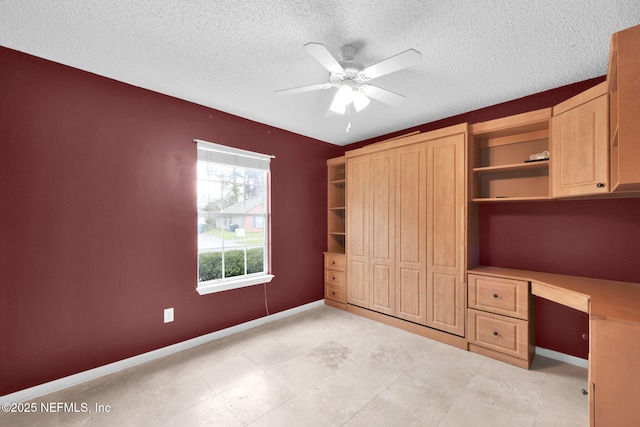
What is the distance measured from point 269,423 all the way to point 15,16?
3.10m

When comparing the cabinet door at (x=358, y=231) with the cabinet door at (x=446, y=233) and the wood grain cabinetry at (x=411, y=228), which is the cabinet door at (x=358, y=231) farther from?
the cabinet door at (x=446, y=233)

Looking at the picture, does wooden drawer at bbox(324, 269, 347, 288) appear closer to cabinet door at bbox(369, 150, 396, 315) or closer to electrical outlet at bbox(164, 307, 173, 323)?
cabinet door at bbox(369, 150, 396, 315)

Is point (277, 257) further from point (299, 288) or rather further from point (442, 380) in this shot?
point (442, 380)

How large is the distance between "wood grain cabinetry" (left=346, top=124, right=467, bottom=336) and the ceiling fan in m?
1.17

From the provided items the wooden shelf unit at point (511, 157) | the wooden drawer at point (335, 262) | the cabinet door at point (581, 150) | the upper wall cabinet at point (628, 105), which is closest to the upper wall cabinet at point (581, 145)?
the cabinet door at point (581, 150)

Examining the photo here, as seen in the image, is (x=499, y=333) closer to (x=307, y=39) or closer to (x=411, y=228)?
(x=411, y=228)

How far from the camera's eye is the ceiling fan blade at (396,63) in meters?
1.54

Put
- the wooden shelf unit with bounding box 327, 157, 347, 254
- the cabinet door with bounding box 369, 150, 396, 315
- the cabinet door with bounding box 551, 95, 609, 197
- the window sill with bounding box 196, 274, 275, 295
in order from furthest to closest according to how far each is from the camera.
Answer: the wooden shelf unit with bounding box 327, 157, 347, 254
the cabinet door with bounding box 369, 150, 396, 315
the window sill with bounding box 196, 274, 275, 295
the cabinet door with bounding box 551, 95, 609, 197

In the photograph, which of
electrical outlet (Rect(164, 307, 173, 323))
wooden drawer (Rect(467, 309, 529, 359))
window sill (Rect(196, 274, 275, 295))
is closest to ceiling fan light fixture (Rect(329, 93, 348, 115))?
window sill (Rect(196, 274, 275, 295))

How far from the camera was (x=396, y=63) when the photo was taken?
1.66 m

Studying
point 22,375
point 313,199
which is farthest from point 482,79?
point 22,375

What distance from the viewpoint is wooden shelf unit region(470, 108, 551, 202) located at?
2.56 m

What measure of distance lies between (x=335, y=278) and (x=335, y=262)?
0.25 m

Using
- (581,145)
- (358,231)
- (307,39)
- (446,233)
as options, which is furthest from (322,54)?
(358,231)
